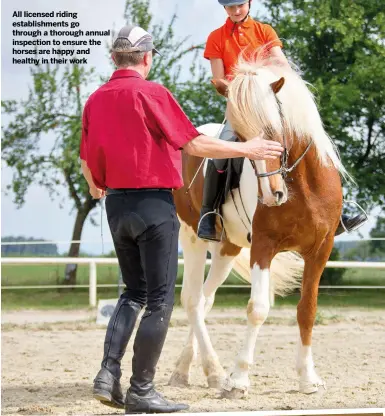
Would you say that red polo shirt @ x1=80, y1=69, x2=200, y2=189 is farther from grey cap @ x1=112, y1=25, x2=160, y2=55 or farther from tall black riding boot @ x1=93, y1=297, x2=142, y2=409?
tall black riding boot @ x1=93, y1=297, x2=142, y2=409

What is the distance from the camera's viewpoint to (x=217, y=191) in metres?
5.07

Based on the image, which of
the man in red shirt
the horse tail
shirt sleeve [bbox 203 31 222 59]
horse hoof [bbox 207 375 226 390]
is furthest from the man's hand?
the horse tail

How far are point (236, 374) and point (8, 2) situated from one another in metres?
8.16

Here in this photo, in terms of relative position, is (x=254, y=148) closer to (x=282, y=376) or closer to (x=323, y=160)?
(x=323, y=160)

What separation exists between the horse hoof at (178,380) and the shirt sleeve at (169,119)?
2297mm

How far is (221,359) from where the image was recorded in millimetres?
6516

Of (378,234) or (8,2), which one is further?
(378,234)

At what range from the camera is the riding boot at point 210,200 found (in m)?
5.06

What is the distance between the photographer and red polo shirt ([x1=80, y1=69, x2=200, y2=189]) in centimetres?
346

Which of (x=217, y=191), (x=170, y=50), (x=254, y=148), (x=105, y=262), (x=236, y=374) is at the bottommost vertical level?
(x=105, y=262)

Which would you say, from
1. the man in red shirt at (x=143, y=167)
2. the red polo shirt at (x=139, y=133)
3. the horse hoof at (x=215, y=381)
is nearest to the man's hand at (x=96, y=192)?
the man in red shirt at (x=143, y=167)

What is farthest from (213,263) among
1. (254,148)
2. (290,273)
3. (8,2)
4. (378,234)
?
(378,234)

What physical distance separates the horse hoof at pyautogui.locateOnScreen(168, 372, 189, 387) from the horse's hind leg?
0.94 meters

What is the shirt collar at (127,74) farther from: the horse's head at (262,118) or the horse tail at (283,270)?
the horse tail at (283,270)
